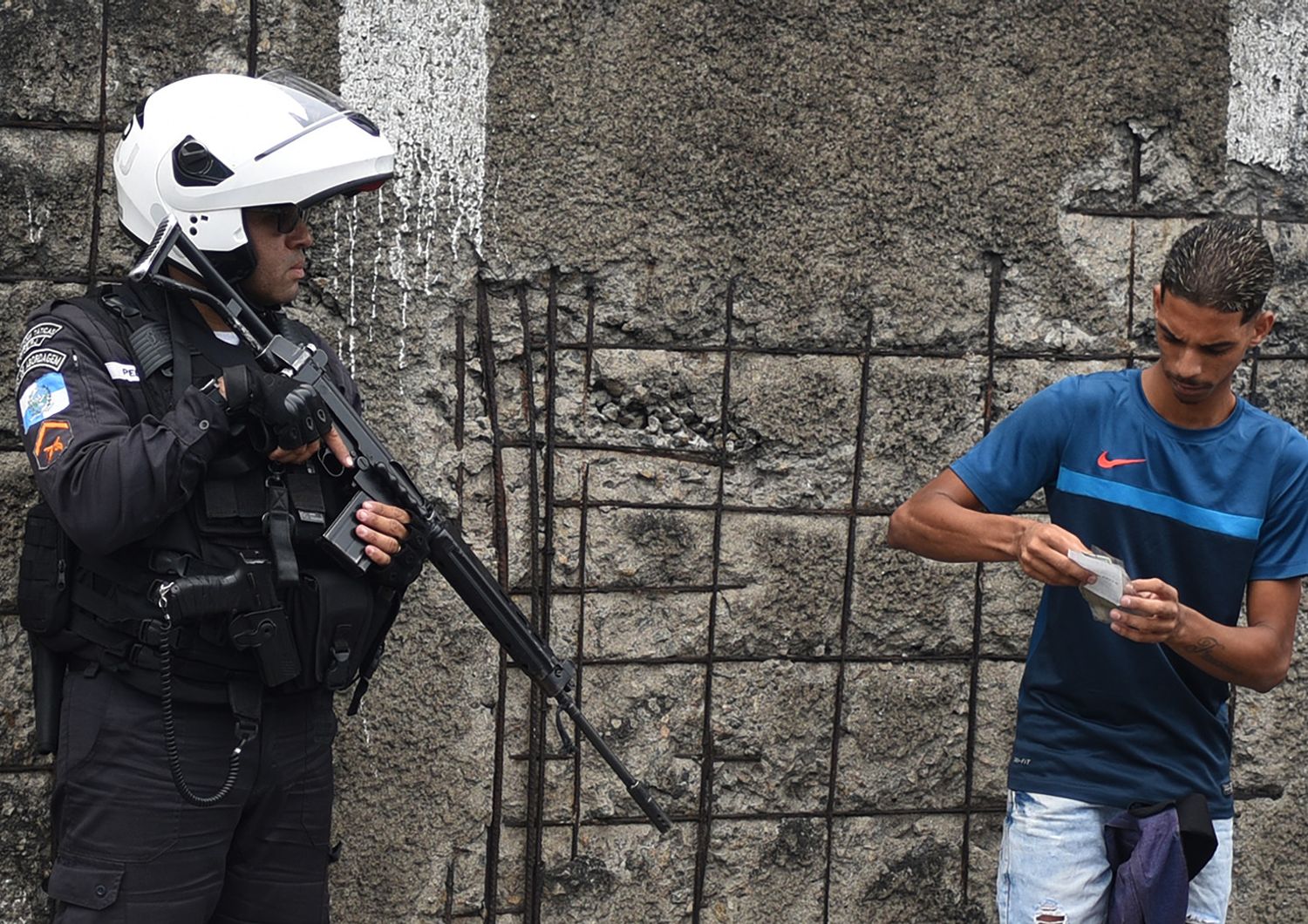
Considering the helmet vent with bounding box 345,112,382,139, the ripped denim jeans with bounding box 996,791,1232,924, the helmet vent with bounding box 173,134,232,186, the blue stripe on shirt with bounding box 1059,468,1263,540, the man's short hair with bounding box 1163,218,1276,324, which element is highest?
the helmet vent with bounding box 345,112,382,139

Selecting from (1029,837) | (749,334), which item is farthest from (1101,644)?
(749,334)

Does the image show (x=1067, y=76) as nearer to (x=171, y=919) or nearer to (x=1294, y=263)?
(x=1294, y=263)

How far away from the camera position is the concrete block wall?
9.86 feet

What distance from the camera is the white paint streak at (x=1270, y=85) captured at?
3373 millimetres

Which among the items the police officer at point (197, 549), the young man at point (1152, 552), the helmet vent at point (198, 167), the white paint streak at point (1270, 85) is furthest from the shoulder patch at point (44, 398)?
the white paint streak at point (1270, 85)

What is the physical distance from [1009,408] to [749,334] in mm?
642

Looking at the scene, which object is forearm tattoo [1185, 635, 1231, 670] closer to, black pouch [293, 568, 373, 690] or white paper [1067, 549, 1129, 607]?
white paper [1067, 549, 1129, 607]

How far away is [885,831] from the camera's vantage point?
3.31 metres

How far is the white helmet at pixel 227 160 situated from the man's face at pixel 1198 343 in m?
1.35

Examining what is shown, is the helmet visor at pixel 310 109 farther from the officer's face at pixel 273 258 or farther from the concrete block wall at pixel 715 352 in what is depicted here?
the concrete block wall at pixel 715 352

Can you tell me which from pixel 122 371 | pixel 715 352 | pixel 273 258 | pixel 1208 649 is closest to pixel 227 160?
pixel 273 258

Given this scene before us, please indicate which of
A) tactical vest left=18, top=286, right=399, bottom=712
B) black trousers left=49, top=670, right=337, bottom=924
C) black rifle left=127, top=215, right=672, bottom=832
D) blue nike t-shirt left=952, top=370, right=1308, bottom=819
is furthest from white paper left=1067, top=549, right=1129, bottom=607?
black trousers left=49, top=670, right=337, bottom=924

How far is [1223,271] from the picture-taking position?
231 cm

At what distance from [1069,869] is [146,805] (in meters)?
1.50
